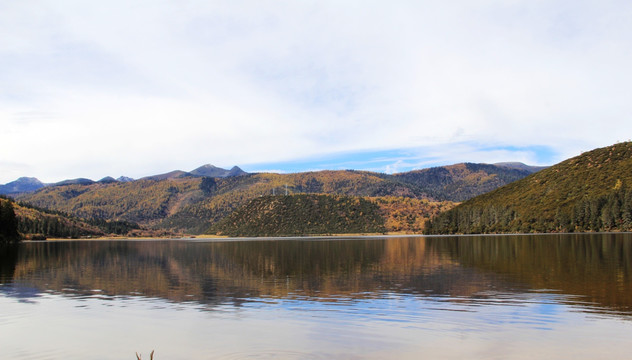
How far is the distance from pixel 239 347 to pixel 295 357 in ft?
9.78

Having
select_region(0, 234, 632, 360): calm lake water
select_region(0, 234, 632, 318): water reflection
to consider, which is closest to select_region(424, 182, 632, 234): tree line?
select_region(0, 234, 632, 318): water reflection

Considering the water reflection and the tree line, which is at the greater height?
the tree line

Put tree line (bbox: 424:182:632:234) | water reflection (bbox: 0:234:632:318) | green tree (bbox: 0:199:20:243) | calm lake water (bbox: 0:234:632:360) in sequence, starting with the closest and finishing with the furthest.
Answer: calm lake water (bbox: 0:234:632:360)
water reflection (bbox: 0:234:632:318)
green tree (bbox: 0:199:20:243)
tree line (bbox: 424:182:632:234)

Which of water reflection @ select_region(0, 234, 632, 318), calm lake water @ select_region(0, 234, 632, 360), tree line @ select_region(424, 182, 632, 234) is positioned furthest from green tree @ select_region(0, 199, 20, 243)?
tree line @ select_region(424, 182, 632, 234)

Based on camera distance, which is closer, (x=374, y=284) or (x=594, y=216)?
(x=374, y=284)

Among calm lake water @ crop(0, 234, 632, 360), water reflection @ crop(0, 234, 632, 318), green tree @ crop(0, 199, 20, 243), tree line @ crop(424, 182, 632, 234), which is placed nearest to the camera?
calm lake water @ crop(0, 234, 632, 360)

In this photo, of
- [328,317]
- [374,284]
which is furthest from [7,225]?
[328,317]

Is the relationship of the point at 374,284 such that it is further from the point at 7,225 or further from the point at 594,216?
the point at 7,225

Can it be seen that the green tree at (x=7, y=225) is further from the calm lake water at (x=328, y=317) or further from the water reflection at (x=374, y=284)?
the calm lake water at (x=328, y=317)

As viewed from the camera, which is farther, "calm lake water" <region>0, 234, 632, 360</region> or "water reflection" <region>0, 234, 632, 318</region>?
"water reflection" <region>0, 234, 632, 318</region>

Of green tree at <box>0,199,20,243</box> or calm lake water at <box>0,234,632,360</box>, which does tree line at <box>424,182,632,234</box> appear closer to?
calm lake water at <box>0,234,632,360</box>

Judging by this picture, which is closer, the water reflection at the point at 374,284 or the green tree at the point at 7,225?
the water reflection at the point at 374,284

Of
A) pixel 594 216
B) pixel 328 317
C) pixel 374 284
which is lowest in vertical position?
pixel 374 284

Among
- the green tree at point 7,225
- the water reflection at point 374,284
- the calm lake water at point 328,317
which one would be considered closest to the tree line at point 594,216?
the water reflection at point 374,284
